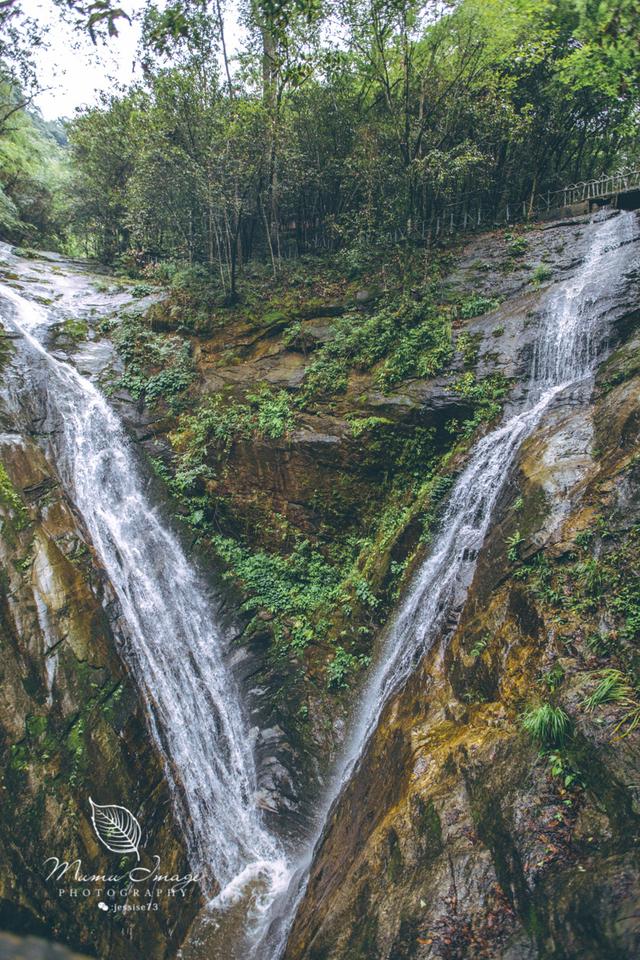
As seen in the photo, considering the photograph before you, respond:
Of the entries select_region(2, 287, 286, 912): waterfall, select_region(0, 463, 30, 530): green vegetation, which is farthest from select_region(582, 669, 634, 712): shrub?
select_region(0, 463, 30, 530): green vegetation

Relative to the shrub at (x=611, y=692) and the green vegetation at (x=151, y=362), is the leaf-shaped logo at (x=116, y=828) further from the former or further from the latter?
the green vegetation at (x=151, y=362)

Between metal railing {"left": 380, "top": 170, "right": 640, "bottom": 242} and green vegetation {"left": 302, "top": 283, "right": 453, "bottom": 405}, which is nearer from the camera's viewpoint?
green vegetation {"left": 302, "top": 283, "right": 453, "bottom": 405}

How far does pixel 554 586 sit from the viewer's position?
20.3ft

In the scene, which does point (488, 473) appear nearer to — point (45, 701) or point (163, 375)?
point (45, 701)

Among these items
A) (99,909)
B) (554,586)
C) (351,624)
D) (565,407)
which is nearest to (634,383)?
(565,407)

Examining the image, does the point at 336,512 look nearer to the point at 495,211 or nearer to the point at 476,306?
the point at 476,306

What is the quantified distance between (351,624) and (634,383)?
7142 millimetres

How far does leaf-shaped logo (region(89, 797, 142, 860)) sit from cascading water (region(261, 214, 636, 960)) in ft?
8.07

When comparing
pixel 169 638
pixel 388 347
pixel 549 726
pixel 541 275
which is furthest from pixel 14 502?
pixel 541 275

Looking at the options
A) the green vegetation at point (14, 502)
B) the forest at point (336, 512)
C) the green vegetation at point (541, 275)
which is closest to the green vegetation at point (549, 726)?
the forest at point (336, 512)

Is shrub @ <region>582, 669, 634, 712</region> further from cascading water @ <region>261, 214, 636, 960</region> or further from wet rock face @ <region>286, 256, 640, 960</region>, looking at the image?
cascading water @ <region>261, 214, 636, 960</region>

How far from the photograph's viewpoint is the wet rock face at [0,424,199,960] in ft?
21.3

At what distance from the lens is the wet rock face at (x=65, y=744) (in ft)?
21.3

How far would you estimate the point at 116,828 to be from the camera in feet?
24.0
